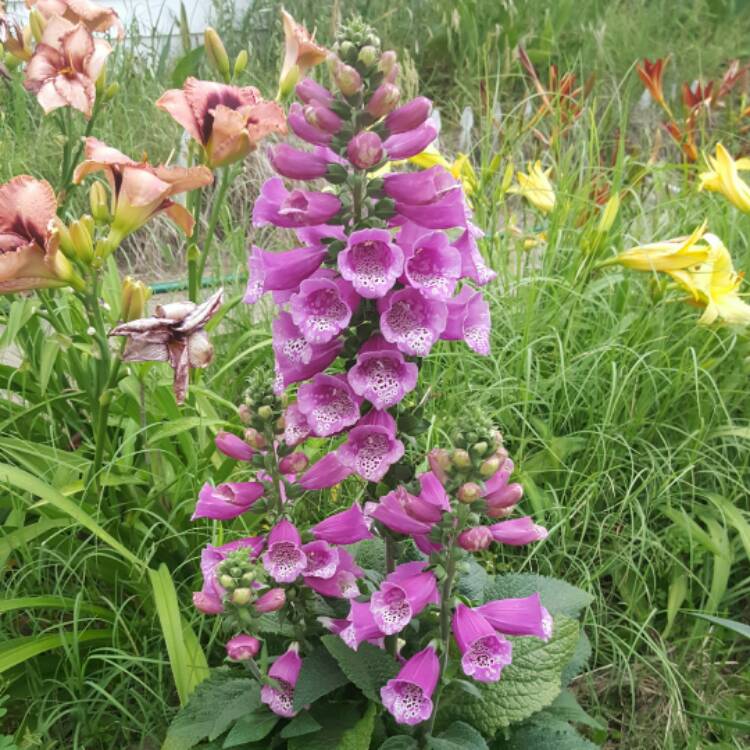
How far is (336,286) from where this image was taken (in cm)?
120

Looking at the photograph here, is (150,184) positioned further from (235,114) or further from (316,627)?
(316,627)

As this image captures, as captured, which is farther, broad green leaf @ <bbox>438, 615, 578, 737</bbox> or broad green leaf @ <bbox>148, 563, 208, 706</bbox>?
broad green leaf @ <bbox>148, 563, 208, 706</bbox>

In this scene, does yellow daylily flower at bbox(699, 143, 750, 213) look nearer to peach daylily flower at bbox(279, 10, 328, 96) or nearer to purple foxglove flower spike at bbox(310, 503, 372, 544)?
peach daylily flower at bbox(279, 10, 328, 96)

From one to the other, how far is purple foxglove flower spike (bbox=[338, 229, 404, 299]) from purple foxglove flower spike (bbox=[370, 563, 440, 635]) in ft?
1.28

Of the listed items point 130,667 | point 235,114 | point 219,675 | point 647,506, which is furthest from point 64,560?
point 647,506

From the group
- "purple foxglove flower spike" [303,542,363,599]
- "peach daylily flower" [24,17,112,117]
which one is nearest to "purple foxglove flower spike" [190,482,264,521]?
"purple foxglove flower spike" [303,542,363,599]

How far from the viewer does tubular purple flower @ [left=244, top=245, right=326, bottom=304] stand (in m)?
1.25

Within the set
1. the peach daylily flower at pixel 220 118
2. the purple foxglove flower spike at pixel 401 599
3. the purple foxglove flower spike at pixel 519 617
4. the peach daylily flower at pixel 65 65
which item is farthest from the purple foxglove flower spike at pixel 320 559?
the peach daylily flower at pixel 65 65

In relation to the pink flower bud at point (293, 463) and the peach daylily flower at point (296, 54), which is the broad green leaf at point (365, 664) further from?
the peach daylily flower at point (296, 54)

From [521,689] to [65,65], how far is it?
1.59 metres

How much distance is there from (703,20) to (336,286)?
620 cm

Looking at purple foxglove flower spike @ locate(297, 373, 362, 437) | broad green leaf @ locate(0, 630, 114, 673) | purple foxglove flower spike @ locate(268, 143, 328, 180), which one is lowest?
broad green leaf @ locate(0, 630, 114, 673)

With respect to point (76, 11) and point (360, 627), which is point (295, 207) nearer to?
point (360, 627)

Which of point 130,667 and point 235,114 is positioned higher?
point 235,114
